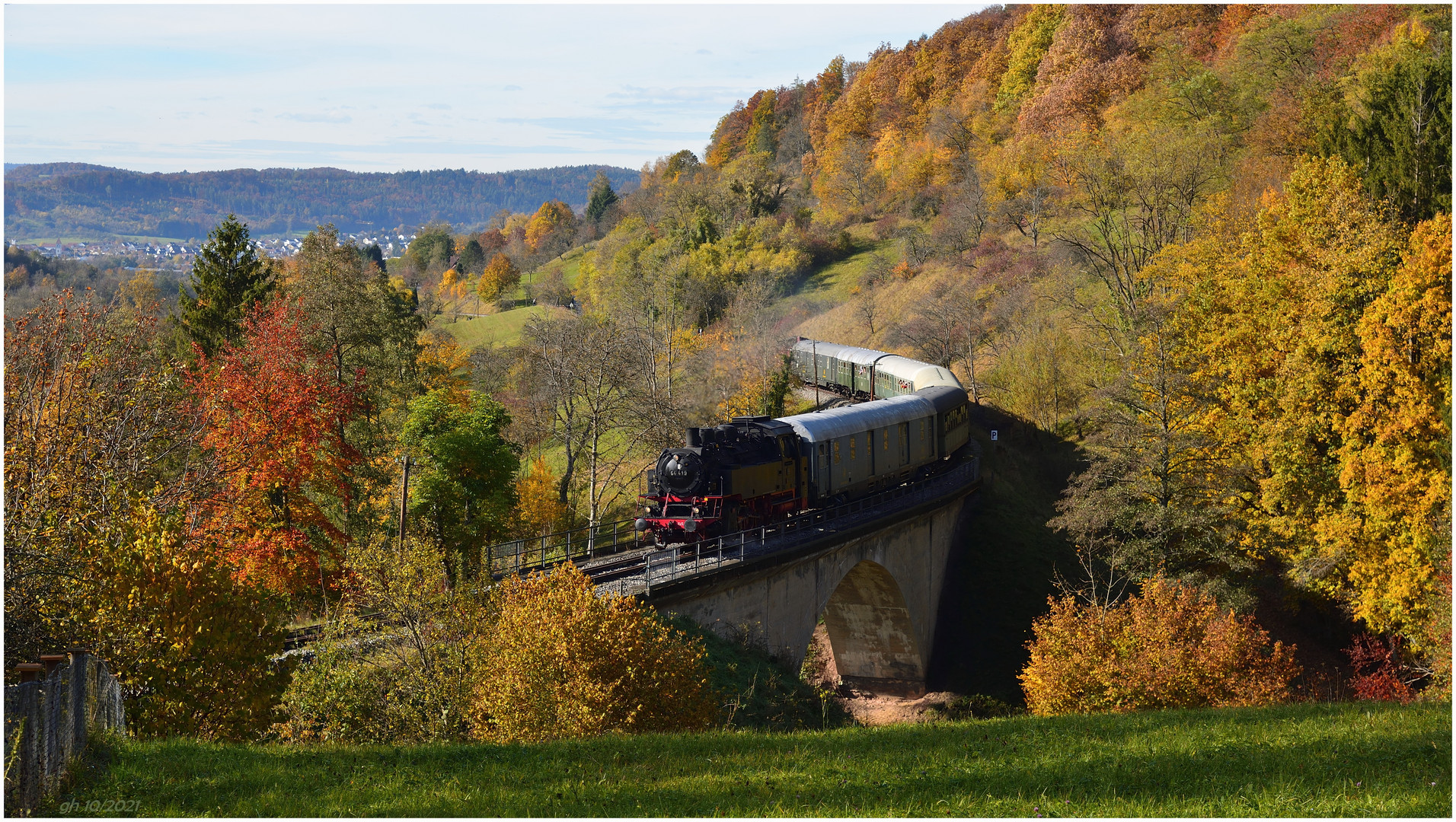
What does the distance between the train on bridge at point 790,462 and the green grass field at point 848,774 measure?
11907mm

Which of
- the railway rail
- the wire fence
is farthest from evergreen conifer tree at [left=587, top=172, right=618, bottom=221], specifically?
the wire fence

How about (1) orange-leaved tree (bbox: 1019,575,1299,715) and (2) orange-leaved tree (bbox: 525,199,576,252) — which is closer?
(1) orange-leaved tree (bbox: 1019,575,1299,715)

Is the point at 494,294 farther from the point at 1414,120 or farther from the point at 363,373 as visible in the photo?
the point at 1414,120

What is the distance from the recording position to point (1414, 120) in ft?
116

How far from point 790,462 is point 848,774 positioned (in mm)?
17423

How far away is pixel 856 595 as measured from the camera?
121 ft

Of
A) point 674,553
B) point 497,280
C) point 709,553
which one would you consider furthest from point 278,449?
point 497,280

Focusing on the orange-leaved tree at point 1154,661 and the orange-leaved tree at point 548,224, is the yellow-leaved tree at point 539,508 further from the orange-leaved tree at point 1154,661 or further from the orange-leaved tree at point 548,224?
the orange-leaved tree at point 548,224

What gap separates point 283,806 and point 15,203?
380 ft

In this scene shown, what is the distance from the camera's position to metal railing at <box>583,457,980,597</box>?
25008 millimetres

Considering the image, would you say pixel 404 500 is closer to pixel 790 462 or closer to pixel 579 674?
pixel 790 462

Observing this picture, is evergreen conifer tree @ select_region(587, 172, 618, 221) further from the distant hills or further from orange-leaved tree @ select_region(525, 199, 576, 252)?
the distant hills

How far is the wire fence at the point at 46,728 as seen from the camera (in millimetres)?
10266

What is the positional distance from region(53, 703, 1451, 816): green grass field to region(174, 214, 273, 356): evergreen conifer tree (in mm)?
34105
